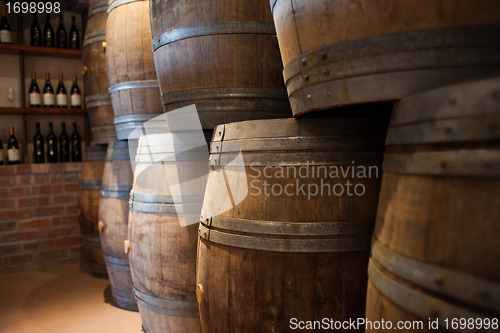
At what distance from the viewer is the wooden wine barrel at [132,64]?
2.48 m

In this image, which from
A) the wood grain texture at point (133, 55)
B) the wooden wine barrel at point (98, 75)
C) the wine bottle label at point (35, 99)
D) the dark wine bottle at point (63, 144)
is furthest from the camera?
the dark wine bottle at point (63, 144)

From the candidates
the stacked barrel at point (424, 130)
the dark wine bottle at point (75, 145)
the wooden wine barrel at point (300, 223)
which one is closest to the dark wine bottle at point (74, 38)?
the dark wine bottle at point (75, 145)

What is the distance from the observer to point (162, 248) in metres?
1.94

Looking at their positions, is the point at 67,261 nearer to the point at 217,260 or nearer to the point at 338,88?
the point at 217,260

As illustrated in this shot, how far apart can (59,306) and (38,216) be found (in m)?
1.40

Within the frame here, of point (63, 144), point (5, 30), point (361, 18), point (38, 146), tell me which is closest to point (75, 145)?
point (63, 144)

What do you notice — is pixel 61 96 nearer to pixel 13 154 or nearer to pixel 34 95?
pixel 34 95

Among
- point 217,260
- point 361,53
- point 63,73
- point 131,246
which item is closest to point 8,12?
point 63,73

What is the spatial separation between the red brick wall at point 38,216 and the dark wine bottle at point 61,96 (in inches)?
27.7

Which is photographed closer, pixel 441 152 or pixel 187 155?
pixel 441 152

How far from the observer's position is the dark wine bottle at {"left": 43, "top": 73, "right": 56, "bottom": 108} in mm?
4223

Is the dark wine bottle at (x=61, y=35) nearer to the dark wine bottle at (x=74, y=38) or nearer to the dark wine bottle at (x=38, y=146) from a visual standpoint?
the dark wine bottle at (x=74, y=38)

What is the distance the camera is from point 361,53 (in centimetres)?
93

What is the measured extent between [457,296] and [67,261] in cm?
429
